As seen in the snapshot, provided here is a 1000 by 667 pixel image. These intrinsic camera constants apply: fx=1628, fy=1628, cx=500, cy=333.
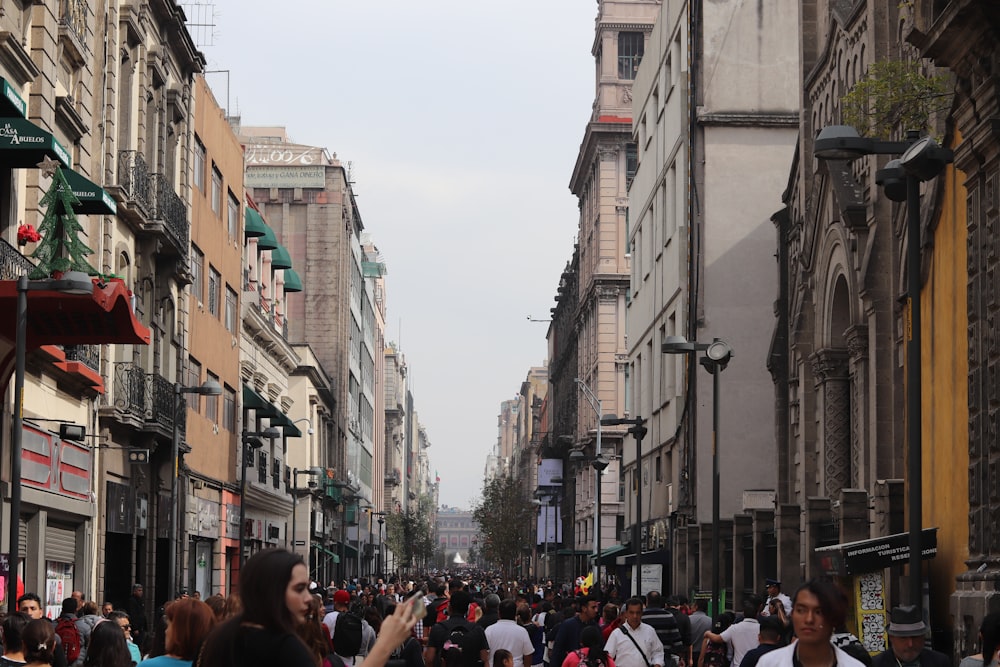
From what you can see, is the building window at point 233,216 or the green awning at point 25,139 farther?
the building window at point 233,216

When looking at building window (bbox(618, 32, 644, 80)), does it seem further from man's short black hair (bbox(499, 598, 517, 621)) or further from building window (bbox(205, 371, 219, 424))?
man's short black hair (bbox(499, 598, 517, 621))

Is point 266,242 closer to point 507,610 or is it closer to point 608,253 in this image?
point 608,253

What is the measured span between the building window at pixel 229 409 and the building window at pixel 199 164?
26.1 feet

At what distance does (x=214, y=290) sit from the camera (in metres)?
49.5

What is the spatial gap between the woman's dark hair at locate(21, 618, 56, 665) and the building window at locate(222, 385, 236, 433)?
41.3m

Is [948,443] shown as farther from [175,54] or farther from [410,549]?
[410,549]

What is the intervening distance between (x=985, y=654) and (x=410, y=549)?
14568 centimetres

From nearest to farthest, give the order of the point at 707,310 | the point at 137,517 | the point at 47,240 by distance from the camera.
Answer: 1. the point at 47,240
2. the point at 137,517
3. the point at 707,310

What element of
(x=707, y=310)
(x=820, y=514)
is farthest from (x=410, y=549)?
(x=820, y=514)

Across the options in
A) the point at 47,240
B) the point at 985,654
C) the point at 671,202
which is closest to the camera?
the point at 985,654

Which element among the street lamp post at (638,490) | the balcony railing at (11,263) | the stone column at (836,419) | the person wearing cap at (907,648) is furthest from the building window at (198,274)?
the person wearing cap at (907,648)

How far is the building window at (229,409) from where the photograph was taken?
51.8m

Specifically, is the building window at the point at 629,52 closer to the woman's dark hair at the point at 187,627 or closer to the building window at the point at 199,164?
the building window at the point at 199,164

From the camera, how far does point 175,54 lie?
42.7 m
